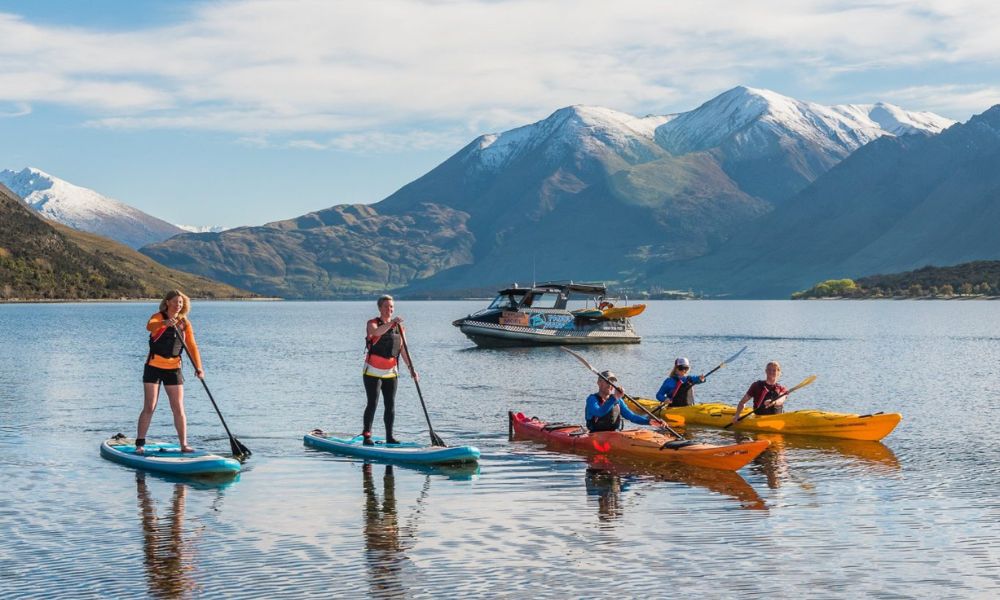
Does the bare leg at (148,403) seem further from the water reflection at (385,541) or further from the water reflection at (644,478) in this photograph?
the water reflection at (644,478)

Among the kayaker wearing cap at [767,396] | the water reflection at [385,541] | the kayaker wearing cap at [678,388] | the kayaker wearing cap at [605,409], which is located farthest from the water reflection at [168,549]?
the kayaker wearing cap at [678,388]

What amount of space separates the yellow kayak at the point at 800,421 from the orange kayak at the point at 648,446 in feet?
19.8

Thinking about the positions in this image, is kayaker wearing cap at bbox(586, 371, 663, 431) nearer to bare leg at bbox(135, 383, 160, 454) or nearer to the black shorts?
the black shorts

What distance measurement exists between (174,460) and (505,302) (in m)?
65.4

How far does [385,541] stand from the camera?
17.2 metres

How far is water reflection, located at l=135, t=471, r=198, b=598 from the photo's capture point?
14430 millimetres

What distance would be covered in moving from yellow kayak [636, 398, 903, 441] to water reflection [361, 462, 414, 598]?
1271 centimetres

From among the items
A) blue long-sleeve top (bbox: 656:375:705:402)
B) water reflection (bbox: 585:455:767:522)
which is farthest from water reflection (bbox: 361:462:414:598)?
blue long-sleeve top (bbox: 656:375:705:402)

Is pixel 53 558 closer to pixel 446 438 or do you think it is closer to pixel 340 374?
pixel 446 438

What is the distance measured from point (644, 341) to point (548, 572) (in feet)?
291

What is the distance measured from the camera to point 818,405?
43406 millimetres

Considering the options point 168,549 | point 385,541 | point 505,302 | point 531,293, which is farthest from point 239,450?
point 505,302

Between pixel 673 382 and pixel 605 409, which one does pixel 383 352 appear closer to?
pixel 605 409

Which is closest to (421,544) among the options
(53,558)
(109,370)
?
(53,558)
